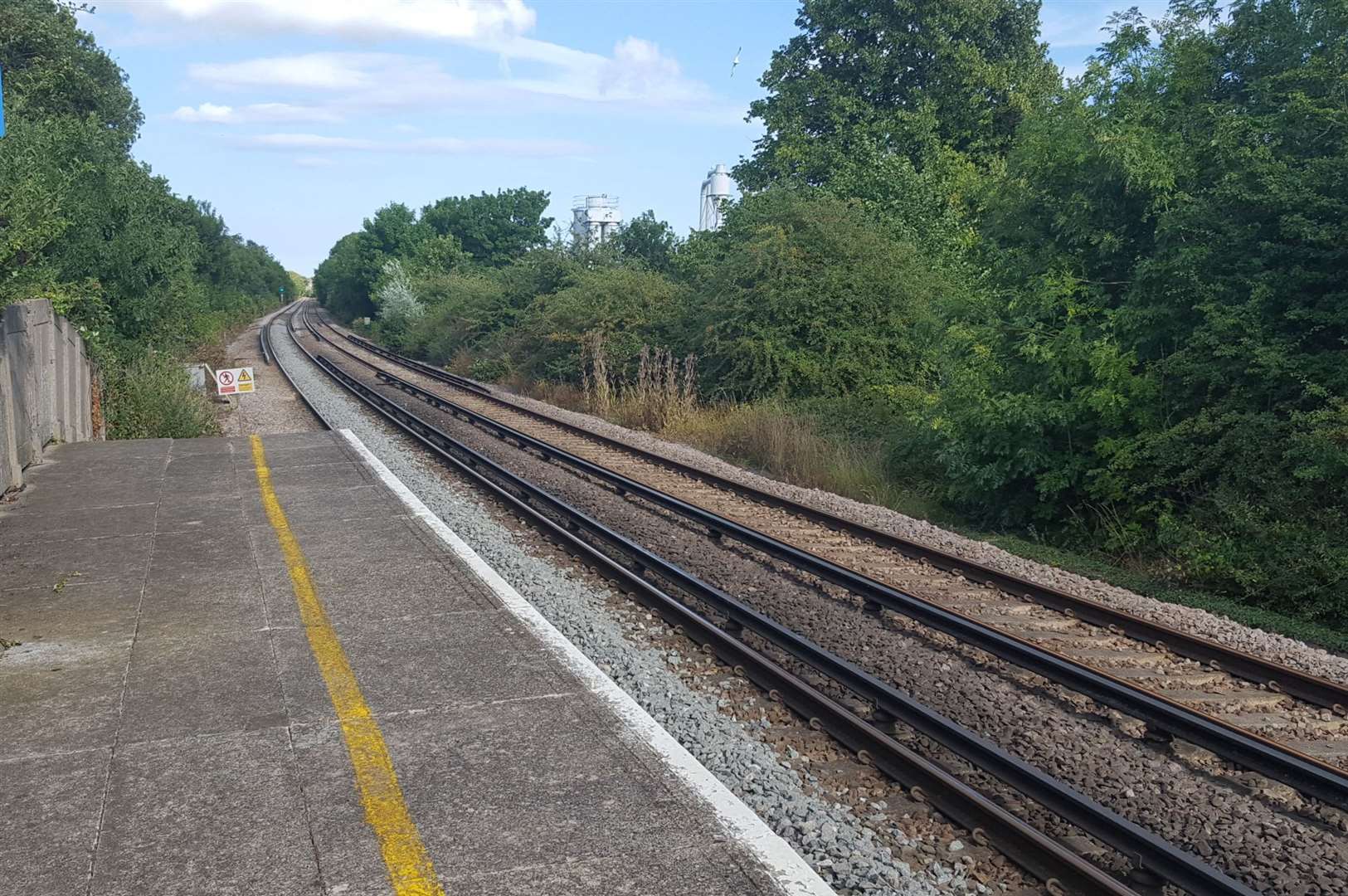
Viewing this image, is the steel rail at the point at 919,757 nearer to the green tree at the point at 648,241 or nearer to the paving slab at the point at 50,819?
the paving slab at the point at 50,819

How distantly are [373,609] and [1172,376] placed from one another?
30.6ft

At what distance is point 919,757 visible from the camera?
5.64m

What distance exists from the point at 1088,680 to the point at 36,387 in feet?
41.6

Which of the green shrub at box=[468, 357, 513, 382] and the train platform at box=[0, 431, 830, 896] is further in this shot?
the green shrub at box=[468, 357, 513, 382]

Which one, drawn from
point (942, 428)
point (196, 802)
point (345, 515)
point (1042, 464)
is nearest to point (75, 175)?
point (345, 515)

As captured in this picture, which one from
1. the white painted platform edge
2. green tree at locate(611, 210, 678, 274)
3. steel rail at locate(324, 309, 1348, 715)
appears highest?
green tree at locate(611, 210, 678, 274)

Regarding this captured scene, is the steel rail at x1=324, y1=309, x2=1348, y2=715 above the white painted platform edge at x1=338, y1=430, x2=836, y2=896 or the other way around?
the other way around

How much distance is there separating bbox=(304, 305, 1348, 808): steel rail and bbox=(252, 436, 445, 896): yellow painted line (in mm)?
4309

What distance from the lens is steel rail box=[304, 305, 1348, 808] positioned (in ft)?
18.4

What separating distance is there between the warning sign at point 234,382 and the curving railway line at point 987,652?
42.3ft

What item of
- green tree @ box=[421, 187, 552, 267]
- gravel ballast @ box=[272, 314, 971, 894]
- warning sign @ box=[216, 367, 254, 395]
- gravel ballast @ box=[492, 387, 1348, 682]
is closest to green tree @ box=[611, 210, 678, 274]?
warning sign @ box=[216, 367, 254, 395]

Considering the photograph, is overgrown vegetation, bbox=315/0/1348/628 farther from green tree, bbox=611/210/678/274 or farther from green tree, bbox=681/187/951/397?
green tree, bbox=611/210/678/274

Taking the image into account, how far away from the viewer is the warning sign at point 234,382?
2456 centimetres

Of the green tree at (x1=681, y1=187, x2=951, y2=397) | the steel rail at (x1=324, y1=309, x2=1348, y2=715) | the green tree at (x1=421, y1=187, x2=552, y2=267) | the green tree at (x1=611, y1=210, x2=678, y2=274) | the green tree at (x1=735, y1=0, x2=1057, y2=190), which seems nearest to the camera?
the steel rail at (x1=324, y1=309, x2=1348, y2=715)
